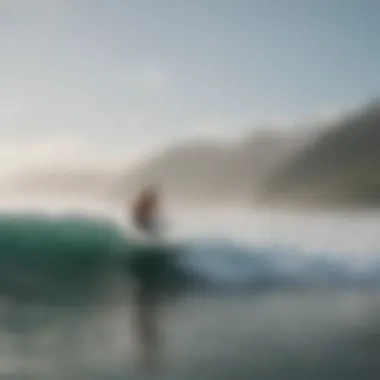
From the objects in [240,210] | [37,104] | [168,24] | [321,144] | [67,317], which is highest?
[168,24]

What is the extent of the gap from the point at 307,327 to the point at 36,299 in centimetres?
52

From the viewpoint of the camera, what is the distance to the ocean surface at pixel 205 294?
1.24 metres

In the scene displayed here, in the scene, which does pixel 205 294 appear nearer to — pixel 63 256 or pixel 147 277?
pixel 147 277

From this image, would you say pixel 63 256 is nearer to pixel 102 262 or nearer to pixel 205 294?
pixel 102 262

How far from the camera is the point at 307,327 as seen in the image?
4.11ft

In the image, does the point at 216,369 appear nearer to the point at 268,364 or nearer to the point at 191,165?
the point at 268,364

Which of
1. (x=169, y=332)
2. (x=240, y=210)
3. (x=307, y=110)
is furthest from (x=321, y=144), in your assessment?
(x=169, y=332)

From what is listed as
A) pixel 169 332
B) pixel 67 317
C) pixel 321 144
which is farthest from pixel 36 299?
pixel 321 144

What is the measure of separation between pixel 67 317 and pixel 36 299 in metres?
0.07

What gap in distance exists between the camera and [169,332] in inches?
49.4

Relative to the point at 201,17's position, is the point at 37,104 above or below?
below

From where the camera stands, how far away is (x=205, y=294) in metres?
1.26

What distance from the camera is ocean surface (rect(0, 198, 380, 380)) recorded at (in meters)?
1.24

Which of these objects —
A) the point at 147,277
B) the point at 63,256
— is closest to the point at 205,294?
the point at 147,277
